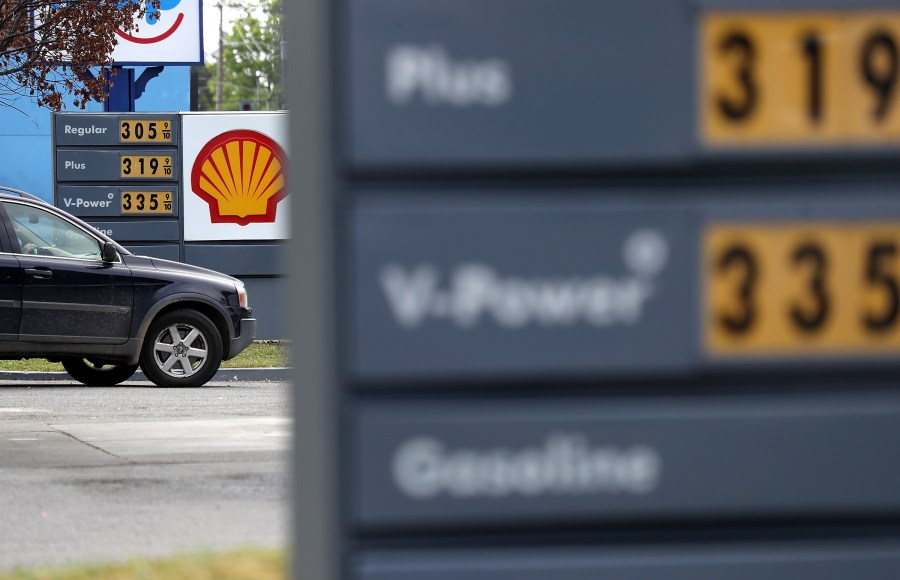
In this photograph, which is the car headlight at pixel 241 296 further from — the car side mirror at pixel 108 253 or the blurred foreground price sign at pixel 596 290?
the blurred foreground price sign at pixel 596 290

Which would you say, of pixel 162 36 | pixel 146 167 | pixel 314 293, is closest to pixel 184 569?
pixel 314 293

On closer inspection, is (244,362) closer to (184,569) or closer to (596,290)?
(184,569)

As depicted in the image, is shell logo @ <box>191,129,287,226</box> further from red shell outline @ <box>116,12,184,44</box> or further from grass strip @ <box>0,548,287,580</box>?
grass strip @ <box>0,548,287,580</box>

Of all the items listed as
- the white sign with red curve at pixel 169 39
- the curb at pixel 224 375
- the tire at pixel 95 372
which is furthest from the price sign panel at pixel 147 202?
the white sign with red curve at pixel 169 39

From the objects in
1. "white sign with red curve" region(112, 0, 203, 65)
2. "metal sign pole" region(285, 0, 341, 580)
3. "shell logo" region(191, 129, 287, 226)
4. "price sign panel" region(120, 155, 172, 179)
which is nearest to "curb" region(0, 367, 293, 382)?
"shell logo" region(191, 129, 287, 226)

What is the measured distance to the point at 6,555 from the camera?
6.54m

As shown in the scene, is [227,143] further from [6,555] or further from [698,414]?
[698,414]

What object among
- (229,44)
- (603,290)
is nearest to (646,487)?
(603,290)

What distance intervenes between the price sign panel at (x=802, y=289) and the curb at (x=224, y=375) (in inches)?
599

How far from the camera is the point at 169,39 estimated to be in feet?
103

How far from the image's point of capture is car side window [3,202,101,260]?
15.0m

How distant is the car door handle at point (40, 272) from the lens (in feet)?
48.7

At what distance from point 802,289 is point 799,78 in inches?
14.3

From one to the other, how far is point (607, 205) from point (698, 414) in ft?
1.26
